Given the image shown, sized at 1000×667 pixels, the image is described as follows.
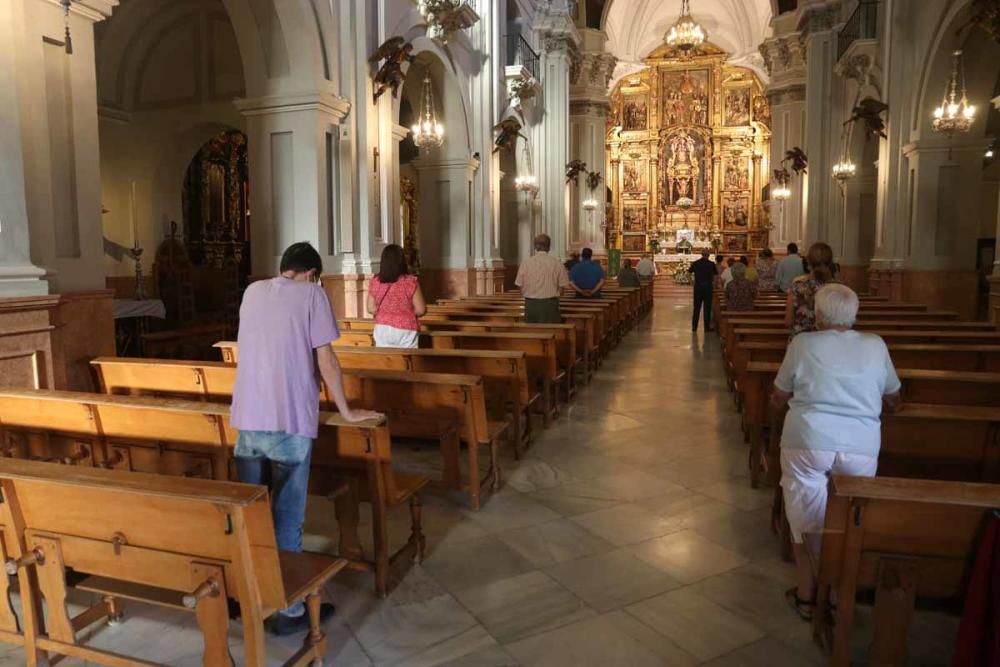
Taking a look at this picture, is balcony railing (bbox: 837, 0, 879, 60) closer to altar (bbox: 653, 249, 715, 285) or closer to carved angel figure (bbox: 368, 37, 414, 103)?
carved angel figure (bbox: 368, 37, 414, 103)

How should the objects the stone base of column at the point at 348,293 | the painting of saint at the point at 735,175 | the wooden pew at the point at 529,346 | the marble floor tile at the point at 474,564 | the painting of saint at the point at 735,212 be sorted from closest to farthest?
the marble floor tile at the point at 474,564, the wooden pew at the point at 529,346, the stone base of column at the point at 348,293, the painting of saint at the point at 735,212, the painting of saint at the point at 735,175

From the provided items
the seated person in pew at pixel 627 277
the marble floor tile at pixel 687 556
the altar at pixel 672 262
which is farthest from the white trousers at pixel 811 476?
the altar at pixel 672 262

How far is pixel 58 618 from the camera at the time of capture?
8.00 feet

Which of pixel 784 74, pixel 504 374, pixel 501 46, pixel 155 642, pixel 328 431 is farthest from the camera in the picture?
pixel 784 74

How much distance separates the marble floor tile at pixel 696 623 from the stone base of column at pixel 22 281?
375 cm

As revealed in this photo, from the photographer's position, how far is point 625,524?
13.4ft

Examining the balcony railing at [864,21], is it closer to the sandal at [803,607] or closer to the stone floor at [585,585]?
the stone floor at [585,585]

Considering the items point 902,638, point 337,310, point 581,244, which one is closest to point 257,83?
point 337,310

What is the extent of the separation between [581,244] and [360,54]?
52.4 ft

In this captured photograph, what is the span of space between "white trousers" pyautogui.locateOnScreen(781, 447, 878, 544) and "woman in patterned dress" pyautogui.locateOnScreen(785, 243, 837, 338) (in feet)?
7.31

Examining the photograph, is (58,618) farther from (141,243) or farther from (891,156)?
(891,156)

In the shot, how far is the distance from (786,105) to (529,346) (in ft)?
70.6

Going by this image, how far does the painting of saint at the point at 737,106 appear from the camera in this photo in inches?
1180

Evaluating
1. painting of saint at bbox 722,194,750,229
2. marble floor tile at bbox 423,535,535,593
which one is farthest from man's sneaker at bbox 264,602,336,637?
painting of saint at bbox 722,194,750,229
